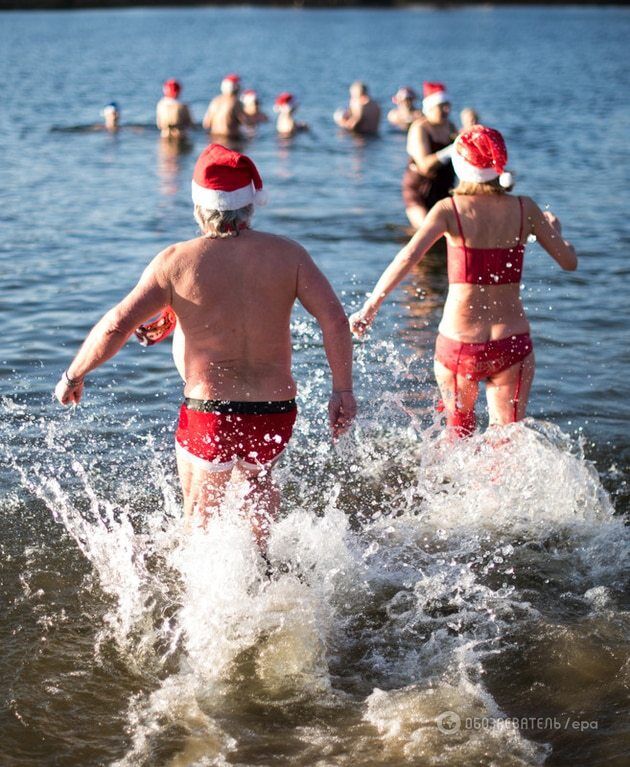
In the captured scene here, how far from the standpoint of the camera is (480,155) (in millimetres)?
5441

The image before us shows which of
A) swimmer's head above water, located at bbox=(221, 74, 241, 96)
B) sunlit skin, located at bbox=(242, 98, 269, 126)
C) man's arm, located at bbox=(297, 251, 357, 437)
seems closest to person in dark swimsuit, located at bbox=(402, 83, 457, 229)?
man's arm, located at bbox=(297, 251, 357, 437)

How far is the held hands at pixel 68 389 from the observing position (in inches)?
174

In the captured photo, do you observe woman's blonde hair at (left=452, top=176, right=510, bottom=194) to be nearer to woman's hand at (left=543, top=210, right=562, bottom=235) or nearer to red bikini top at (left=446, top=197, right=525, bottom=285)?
red bikini top at (left=446, top=197, right=525, bottom=285)

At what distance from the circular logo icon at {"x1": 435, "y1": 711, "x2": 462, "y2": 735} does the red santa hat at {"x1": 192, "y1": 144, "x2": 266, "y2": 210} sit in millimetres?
2164

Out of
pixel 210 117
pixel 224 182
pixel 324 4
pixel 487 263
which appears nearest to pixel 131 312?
pixel 224 182

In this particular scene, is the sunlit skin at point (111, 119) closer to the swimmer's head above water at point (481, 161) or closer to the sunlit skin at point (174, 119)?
the sunlit skin at point (174, 119)

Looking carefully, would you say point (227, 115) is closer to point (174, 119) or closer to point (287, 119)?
point (174, 119)

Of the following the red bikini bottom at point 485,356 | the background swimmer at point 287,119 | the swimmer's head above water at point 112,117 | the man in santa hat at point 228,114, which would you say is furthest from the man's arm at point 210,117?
the red bikini bottom at point 485,356

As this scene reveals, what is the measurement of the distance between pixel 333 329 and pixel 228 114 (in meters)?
16.9

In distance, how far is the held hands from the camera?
14.5ft

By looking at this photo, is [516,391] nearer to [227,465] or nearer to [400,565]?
[400,565]

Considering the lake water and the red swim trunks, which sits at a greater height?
the red swim trunks

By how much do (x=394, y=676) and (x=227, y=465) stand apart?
114 cm

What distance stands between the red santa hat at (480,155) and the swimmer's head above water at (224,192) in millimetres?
1570
